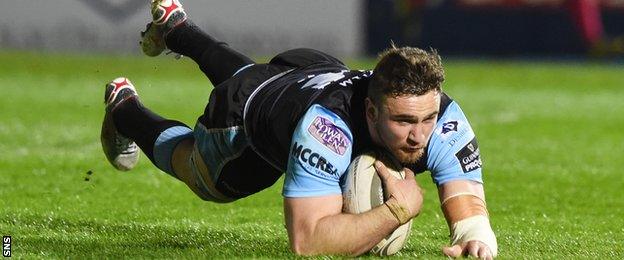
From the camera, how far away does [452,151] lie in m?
6.02

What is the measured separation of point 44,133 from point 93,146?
4.29 feet

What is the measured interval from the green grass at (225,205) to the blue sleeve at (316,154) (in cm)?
45

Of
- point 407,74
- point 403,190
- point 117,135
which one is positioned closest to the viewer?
point 407,74

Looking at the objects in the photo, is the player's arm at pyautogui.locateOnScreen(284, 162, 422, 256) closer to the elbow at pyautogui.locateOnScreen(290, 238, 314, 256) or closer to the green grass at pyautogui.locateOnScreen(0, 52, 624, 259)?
the elbow at pyautogui.locateOnScreen(290, 238, 314, 256)

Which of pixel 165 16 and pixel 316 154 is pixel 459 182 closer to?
pixel 316 154

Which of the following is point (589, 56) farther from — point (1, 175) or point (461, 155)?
Answer: point (461, 155)

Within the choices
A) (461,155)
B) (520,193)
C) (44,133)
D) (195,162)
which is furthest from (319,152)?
(44,133)

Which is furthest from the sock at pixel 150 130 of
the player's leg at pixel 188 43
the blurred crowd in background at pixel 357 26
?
the blurred crowd in background at pixel 357 26

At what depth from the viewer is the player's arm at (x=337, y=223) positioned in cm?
Answer: 577

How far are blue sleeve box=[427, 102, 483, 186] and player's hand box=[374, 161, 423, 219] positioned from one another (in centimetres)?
15

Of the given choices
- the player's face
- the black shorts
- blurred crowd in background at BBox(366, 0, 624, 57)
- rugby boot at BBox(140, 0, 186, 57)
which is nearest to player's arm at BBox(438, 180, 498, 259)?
the player's face

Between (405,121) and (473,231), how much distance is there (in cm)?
65

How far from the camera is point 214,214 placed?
8.20m

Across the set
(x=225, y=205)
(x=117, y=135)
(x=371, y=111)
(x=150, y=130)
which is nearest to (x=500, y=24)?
(x=225, y=205)
